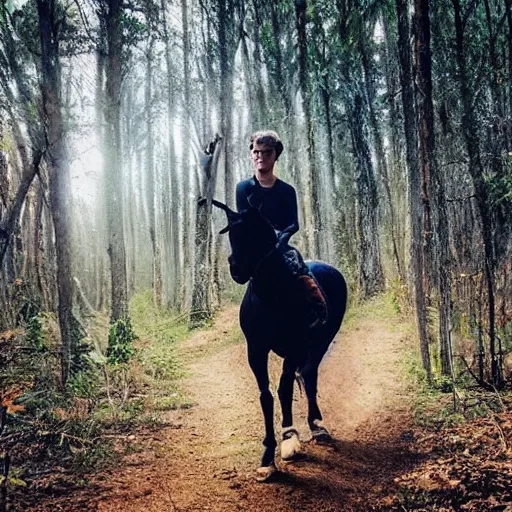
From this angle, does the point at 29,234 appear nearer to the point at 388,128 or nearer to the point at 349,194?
the point at 349,194

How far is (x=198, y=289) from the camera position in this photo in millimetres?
5234

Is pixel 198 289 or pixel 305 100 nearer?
pixel 305 100

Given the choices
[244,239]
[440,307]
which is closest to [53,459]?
[244,239]

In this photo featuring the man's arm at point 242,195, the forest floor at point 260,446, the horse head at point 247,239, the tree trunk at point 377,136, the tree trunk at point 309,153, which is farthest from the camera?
the tree trunk at point 377,136

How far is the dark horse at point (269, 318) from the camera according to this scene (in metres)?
2.96

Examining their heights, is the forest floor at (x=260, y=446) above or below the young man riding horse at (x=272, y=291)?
below

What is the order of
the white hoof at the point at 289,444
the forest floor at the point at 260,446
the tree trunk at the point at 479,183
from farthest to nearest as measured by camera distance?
the tree trunk at the point at 479,183 → the white hoof at the point at 289,444 → the forest floor at the point at 260,446

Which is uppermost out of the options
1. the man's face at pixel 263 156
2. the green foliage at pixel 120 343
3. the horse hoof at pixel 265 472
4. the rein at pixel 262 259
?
the man's face at pixel 263 156

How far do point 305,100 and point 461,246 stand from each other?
6.58 feet

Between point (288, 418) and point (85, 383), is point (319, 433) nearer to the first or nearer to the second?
point (288, 418)

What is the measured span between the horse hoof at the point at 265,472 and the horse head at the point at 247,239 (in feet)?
3.90

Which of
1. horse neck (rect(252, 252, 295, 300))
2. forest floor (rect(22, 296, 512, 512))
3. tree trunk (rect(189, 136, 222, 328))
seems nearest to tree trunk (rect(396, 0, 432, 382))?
forest floor (rect(22, 296, 512, 512))

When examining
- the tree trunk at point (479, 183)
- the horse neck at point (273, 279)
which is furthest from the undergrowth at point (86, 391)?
the tree trunk at point (479, 183)

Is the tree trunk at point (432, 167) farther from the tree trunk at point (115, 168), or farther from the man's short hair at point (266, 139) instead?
the tree trunk at point (115, 168)
